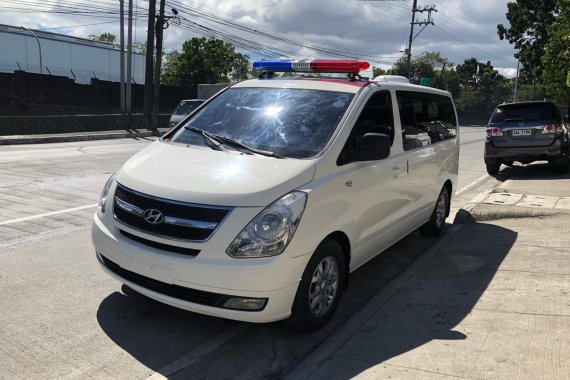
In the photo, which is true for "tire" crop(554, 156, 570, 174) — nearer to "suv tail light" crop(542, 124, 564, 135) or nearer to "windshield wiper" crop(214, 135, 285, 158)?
"suv tail light" crop(542, 124, 564, 135)

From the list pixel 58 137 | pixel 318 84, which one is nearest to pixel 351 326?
pixel 318 84

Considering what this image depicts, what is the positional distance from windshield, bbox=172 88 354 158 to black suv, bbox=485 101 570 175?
8929mm


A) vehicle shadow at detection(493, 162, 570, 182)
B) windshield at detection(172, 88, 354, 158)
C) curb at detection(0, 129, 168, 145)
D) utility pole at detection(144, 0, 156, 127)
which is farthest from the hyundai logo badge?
utility pole at detection(144, 0, 156, 127)

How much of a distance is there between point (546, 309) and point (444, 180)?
268 cm

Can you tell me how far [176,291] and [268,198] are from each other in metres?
0.88

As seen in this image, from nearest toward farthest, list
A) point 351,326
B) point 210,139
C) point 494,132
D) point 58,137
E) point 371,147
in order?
point 351,326
point 371,147
point 210,139
point 494,132
point 58,137

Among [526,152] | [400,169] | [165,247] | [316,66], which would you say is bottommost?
[165,247]

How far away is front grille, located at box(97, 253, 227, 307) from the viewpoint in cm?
346

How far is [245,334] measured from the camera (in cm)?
390

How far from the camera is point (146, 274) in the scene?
A: 360 cm

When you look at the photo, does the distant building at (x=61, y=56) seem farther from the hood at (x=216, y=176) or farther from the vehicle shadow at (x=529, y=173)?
the hood at (x=216, y=176)

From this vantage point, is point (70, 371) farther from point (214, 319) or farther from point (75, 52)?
point (75, 52)

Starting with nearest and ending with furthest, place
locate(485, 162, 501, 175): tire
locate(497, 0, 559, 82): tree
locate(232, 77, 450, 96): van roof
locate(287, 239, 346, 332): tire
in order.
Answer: locate(287, 239, 346, 332): tire < locate(232, 77, 450, 96): van roof < locate(485, 162, 501, 175): tire < locate(497, 0, 559, 82): tree

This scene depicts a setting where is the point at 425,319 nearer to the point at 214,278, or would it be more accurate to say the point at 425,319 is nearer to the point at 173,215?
the point at 214,278
